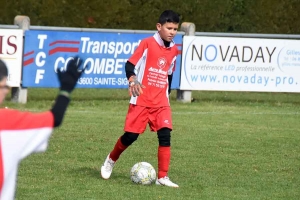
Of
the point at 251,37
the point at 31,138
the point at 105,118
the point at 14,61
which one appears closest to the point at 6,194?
the point at 31,138

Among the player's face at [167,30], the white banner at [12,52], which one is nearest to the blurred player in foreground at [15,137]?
the player's face at [167,30]

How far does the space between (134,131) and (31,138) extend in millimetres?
5041

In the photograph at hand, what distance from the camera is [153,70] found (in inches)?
A: 361

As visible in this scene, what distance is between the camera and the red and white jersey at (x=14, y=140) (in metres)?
4.04

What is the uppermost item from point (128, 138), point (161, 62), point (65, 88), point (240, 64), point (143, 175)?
point (240, 64)

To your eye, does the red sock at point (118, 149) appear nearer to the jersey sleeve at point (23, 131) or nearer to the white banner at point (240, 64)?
the jersey sleeve at point (23, 131)

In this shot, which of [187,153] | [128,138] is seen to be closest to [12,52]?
[187,153]

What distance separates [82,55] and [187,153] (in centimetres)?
587

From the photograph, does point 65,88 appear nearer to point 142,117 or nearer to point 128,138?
point 142,117

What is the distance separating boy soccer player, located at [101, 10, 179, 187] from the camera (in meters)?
8.99

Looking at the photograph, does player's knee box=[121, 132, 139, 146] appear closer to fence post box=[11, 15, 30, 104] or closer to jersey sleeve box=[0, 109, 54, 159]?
jersey sleeve box=[0, 109, 54, 159]

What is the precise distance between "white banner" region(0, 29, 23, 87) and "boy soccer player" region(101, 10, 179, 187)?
688 cm

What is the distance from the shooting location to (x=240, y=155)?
37.3ft

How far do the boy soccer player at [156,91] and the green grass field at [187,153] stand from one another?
43 centimetres
